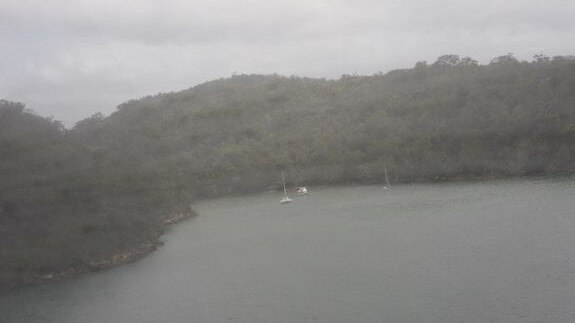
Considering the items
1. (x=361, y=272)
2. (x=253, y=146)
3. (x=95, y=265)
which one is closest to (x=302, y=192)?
(x=253, y=146)

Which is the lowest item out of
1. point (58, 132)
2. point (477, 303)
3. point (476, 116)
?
point (477, 303)

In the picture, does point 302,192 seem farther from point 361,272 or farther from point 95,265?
point 361,272

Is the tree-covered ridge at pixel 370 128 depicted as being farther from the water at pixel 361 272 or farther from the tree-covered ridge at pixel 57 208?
the water at pixel 361 272

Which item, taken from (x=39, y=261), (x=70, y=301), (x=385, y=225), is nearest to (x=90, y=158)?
(x=39, y=261)

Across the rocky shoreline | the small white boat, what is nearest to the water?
the rocky shoreline

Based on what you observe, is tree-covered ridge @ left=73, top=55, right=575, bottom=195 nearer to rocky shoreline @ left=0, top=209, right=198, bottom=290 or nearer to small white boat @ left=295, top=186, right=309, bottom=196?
small white boat @ left=295, top=186, right=309, bottom=196

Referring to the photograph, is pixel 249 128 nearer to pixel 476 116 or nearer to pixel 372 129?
pixel 372 129

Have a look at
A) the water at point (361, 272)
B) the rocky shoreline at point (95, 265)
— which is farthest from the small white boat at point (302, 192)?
the rocky shoreline at point (95, 265)
